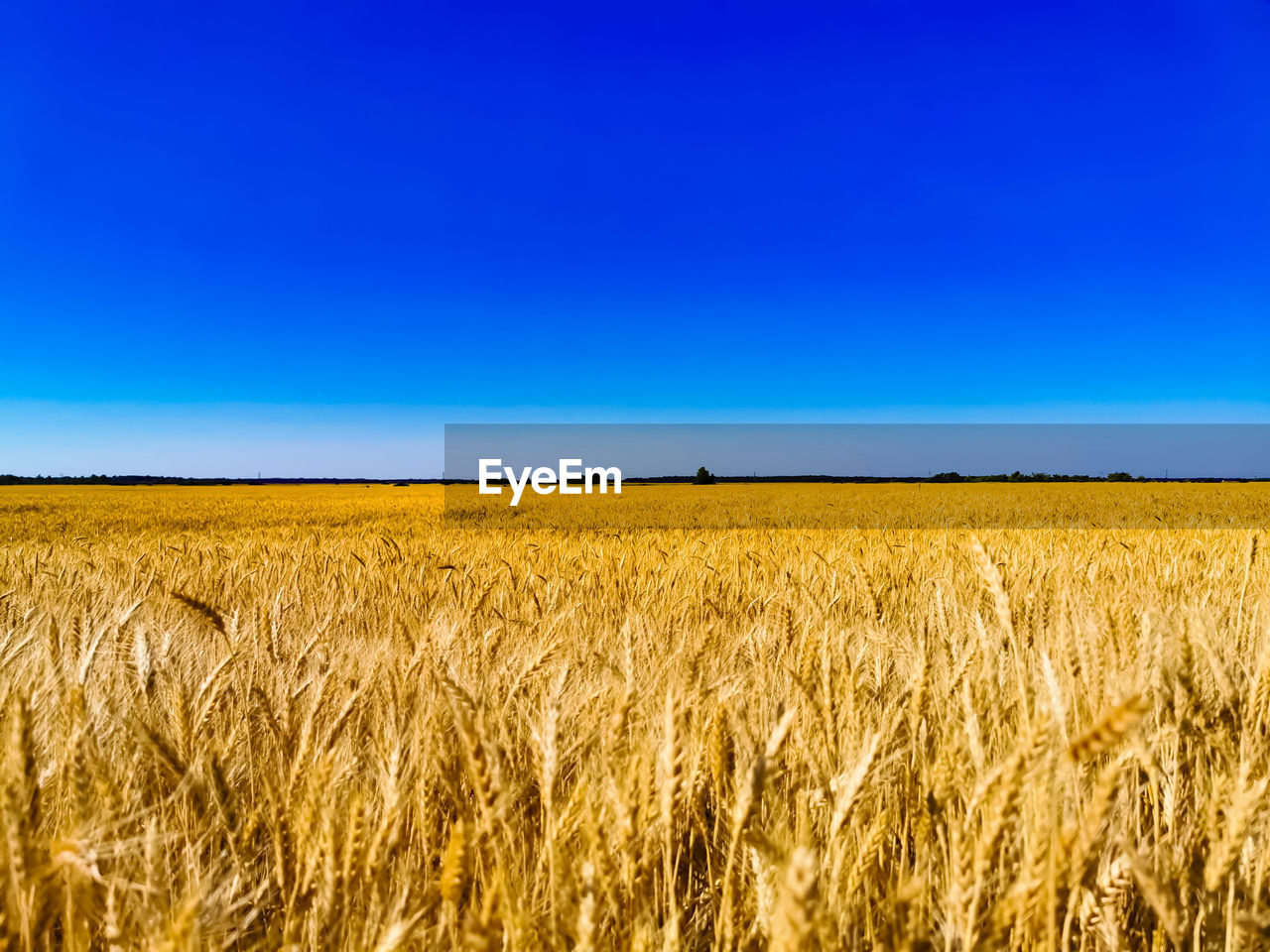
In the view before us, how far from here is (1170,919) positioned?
2.34ft

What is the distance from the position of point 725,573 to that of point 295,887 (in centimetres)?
348

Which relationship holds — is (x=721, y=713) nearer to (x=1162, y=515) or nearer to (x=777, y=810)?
(x=777, y=810)

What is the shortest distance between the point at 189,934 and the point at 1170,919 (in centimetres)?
95

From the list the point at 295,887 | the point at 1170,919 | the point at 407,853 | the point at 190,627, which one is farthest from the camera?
the point at 190,627

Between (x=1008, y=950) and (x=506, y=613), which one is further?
(x=506, y=613)

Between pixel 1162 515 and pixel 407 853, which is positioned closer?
pixel 407 853

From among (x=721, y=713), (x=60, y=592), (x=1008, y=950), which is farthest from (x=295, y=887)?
(x=60, y=592)

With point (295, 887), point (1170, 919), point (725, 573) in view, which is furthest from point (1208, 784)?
point (725, 573)

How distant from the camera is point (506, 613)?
311 cm

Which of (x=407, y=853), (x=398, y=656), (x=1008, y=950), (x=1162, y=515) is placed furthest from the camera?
(x=1162, y=515)

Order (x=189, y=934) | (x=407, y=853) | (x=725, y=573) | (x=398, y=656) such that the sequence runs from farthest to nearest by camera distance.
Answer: (x=725, y=573) → (x=398, y=656) → (x=407, y=853) → (x=189, y=934)

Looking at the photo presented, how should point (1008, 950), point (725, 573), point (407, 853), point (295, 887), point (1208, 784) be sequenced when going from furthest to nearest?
point (725, 573)
point (1208, 784)
point (407, 853)
point (1008, 950)
point (295, 887)

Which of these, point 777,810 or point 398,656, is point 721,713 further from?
point 398,656

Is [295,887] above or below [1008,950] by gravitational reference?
above
